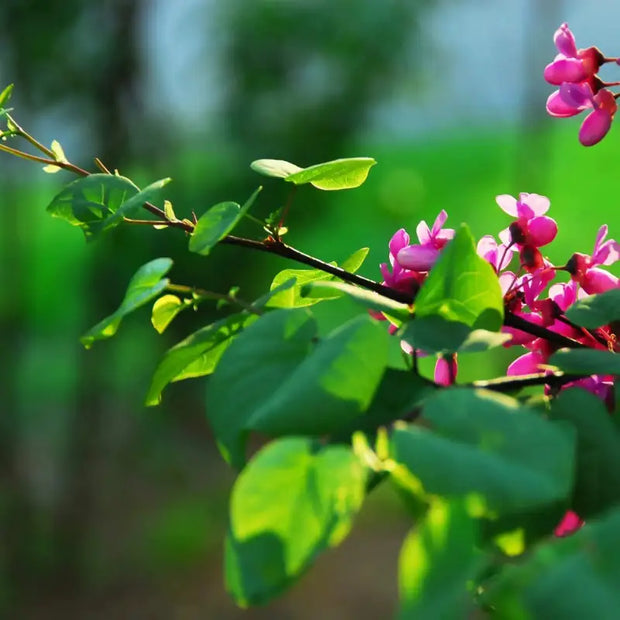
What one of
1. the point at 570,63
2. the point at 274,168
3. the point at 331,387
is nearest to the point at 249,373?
the point at 331,387

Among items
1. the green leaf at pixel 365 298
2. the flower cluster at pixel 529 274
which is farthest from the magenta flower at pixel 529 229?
the green leaf at pixel 365 298

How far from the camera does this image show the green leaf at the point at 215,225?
41 cm

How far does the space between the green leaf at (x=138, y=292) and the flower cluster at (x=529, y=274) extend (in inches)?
4.8

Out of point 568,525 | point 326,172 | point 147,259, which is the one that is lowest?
point 147,259

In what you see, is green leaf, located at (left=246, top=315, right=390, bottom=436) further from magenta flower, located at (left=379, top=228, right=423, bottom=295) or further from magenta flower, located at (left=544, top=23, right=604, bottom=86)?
magenta flower, located at (left=544, top=23, right=604, bottom=86)

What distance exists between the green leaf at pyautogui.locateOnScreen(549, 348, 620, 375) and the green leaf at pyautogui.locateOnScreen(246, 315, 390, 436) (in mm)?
86

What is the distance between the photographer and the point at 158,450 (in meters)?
3.12

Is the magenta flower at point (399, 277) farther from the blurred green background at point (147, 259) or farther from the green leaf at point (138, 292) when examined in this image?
the blurred green background at point (147, 259)

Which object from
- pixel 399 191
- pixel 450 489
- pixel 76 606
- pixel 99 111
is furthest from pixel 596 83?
pixel 399 191

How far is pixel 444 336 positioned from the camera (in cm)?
39

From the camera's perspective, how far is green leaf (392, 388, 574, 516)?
0.26 m

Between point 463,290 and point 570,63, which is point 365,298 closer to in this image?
point 463,290

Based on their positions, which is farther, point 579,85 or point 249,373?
point 579,85

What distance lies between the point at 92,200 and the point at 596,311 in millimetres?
252
